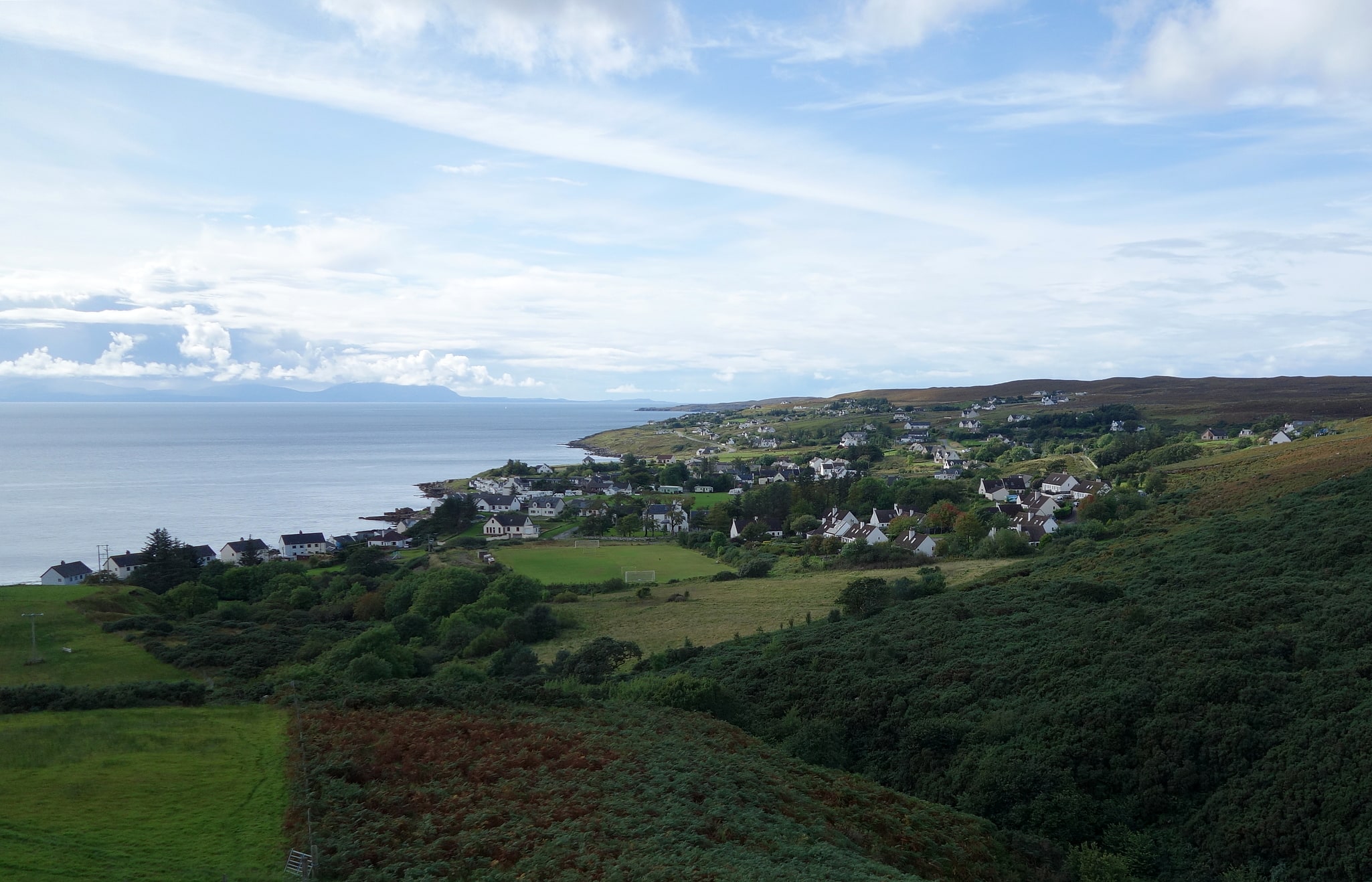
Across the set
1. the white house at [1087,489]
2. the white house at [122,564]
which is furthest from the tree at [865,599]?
the white house at [122,564]

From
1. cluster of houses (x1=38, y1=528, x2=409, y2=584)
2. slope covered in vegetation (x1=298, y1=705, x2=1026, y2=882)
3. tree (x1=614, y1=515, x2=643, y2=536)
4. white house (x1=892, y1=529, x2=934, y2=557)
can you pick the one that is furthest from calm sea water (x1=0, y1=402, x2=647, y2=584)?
slope covered in vegetation (x1=298, y1=705, x2=1026, y2=882)

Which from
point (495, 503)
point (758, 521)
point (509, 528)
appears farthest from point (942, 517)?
point (495, 503)

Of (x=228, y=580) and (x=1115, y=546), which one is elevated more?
(x=1115, y=546)

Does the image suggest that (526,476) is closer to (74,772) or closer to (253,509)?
(253,509)

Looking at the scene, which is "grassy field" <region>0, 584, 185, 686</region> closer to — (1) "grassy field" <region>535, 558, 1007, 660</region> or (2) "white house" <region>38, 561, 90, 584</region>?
(1) "grassy field" <region>535, 558, 1007, 660</region>

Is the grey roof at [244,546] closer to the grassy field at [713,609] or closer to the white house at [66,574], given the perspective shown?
the white house at [66,574]

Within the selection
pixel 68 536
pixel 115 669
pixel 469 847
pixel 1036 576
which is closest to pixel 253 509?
pixel 68 536
